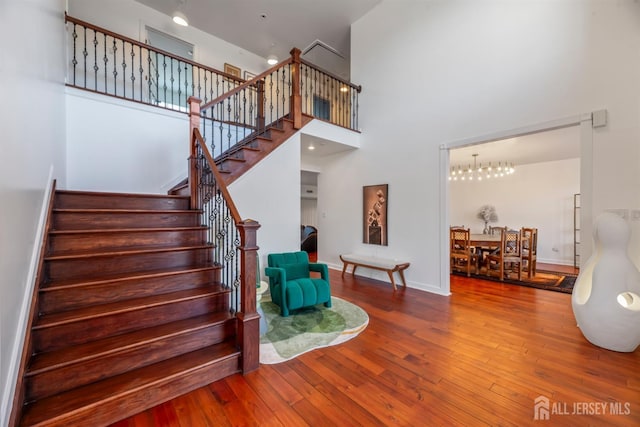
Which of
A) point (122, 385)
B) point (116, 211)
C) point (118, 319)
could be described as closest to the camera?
point (122, 385)

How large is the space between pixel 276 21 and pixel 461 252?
6.24 metres

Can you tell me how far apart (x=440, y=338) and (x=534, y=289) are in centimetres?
288

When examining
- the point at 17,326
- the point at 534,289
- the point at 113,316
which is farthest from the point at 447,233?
the point at 17,326

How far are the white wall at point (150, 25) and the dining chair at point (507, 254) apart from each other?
7.02 m

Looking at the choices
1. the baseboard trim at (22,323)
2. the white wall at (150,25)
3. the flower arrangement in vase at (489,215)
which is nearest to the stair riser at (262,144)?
the baseboard trim at (22,323)

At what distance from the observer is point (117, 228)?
2723 mm

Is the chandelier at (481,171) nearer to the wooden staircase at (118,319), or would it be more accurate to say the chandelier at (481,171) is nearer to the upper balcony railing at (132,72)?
the upper balcony railing at (132,72)

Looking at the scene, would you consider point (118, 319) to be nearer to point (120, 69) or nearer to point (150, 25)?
point (120, 69)

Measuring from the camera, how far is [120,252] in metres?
2.35

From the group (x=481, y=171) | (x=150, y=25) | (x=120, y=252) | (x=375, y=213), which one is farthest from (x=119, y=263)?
(x=481, y=171)

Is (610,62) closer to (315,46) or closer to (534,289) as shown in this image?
(534,289)

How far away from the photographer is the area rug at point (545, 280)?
14.7 feet

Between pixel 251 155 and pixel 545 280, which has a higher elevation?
pixel 251 155

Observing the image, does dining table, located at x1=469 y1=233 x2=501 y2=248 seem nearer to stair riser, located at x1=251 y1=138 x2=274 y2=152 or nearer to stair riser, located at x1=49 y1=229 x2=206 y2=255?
stair riser, located at x1=251 y1=138 x2=274 y2=152
